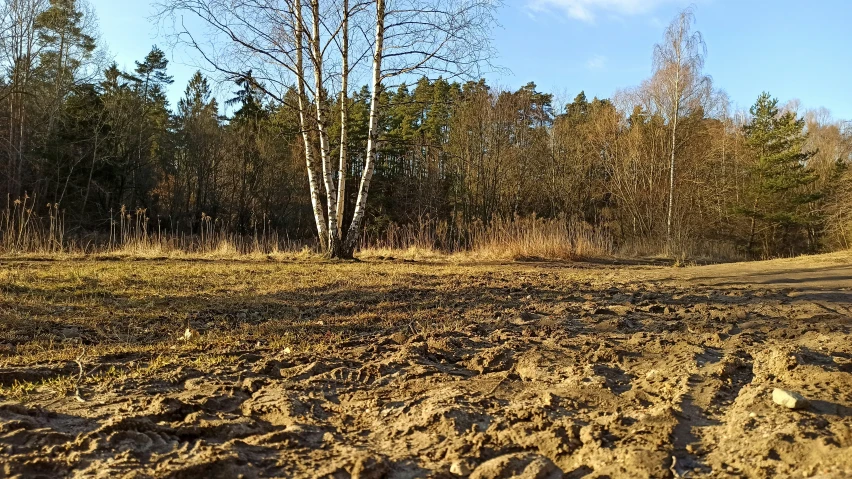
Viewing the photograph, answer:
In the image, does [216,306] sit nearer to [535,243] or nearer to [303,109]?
[303,109]

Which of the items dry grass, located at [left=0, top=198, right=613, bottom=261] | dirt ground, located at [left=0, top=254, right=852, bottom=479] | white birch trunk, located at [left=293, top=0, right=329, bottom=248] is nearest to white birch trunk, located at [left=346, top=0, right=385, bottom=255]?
white birch trunk, located at [left=293, top=0, right=329, bottom=248]

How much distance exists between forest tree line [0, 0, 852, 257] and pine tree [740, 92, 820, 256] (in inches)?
3.1

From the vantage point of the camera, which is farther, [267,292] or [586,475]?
[267,292]

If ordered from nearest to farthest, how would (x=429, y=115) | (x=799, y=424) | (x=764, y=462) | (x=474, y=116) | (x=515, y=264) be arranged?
(x=764, y=462), (x=799, y=424), (x=515, y=264), (x=474, y=116), (x=429, y=115)

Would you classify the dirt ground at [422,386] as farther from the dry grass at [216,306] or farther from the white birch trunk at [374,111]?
the white birch trunk at [374,111]

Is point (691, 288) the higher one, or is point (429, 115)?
point (429, 115)

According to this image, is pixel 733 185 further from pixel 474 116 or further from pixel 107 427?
pixel 107 427

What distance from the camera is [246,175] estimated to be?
31188 millimetres

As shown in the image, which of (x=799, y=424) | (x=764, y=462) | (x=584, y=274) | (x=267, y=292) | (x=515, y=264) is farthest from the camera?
(x=515, y=264)

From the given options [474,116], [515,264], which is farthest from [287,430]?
[474,116]

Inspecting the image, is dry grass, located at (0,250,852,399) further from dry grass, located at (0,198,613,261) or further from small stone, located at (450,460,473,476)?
dry grass, located at (0,198,613,261)

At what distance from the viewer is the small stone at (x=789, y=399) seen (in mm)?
2359

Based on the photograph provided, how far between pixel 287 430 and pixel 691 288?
242 inches

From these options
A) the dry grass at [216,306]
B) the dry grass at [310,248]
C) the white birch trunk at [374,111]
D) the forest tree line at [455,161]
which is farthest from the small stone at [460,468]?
the forest tree line at [455,161]
